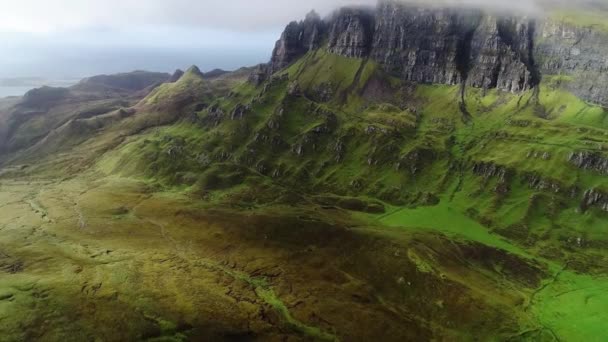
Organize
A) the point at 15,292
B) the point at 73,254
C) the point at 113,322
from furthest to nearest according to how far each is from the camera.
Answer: the point at 73,254 → the point at 15,292 → the point at 113,322

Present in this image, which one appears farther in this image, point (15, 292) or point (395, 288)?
point (395, 288)

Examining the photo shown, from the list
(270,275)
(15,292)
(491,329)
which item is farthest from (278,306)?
(15,292)

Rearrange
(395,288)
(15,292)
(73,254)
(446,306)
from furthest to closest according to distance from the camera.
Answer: (73,254) < (395,288) < (446,306) < (15,292)

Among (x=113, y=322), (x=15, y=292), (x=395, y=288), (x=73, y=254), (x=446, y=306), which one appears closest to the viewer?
(x=113, y=322)

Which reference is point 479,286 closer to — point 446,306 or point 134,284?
point 446,306

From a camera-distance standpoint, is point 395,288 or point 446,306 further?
point 395,288

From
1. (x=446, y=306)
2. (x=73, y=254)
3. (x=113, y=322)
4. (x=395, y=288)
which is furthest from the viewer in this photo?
(x=73, y=254)

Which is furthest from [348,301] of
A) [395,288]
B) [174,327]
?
[174,327]

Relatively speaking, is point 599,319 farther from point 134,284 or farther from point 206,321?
point 134,284

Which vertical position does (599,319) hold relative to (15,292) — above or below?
below
